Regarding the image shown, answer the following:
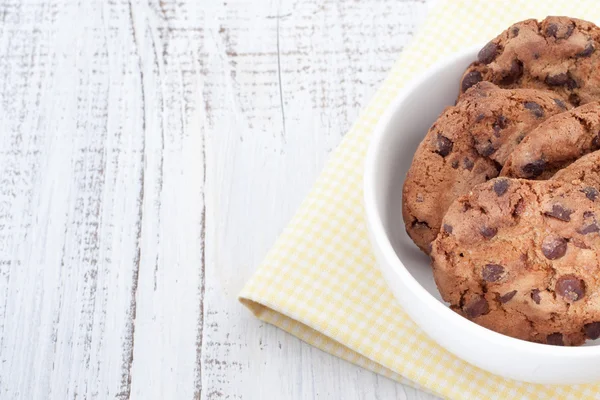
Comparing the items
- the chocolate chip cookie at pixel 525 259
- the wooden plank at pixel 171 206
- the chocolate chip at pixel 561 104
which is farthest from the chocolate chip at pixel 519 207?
the wooden plank at pixel 171 206

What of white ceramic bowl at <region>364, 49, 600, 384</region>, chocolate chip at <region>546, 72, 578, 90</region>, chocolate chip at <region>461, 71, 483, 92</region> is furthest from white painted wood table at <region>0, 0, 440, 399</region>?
chocolate chip at <region>546, 72, 578, 90</region>

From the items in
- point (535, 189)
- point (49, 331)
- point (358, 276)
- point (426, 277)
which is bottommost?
point (49, 331)

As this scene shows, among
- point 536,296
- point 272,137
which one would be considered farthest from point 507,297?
point 272,137

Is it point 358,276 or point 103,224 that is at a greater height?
point 358,276

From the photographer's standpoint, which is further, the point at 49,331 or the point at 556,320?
the point at 49,331

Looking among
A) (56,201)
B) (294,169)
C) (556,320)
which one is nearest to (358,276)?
(294,169)

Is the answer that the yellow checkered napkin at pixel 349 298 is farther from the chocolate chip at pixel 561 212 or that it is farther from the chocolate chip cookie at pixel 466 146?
the chocolate chip at pixel 561 212

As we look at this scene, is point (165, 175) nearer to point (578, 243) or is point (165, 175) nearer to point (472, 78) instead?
point (472, 78)

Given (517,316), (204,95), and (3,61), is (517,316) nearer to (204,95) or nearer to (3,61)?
(204,95)
